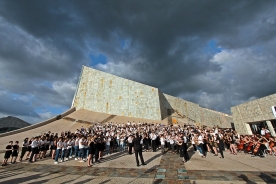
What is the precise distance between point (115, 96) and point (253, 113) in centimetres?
2588

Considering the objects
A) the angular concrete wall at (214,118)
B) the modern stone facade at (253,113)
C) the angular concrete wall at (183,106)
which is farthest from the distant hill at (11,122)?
the angular concrete wall at (214,118)

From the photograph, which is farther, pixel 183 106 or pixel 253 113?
pixel 183 106

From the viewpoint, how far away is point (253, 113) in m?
20.4

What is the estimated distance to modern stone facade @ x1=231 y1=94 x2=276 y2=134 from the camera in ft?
58.6

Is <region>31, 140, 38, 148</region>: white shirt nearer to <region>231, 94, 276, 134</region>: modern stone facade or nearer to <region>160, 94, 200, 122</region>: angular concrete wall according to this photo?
<region>231, 94, 276, 134</region>: modern stone facade

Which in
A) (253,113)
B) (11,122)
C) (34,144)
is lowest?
(34,144)

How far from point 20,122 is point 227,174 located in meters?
54.6

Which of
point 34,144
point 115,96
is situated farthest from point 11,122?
point 34,144

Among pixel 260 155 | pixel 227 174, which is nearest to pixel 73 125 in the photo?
pixel 227 174

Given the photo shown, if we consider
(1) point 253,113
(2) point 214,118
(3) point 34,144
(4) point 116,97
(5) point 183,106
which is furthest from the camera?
(2) point 214,118

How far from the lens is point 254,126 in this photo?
2136 cm

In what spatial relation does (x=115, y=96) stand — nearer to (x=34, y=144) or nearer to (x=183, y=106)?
(x=183, y=106)

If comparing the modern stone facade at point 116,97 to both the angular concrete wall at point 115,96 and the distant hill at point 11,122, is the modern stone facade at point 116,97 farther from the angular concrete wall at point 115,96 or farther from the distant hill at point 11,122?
the distant hill at point 11,122

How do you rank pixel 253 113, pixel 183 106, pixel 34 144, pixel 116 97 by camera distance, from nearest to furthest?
pixel 34 144
pixel 253 113
pixel 116 97
pixel 183 106
